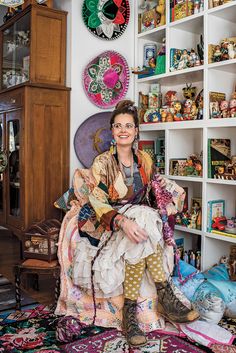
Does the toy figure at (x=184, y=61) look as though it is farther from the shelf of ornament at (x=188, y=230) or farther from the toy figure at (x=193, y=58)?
the shelf of ornament at (x=188, y=230)

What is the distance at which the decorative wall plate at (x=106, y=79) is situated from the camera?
3141mm

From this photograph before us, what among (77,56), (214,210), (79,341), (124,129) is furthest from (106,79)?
(79,341)

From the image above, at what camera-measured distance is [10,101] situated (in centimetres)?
313

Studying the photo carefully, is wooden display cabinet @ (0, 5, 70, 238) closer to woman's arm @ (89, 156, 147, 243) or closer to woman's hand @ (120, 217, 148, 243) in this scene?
woman's arm @ (89, 156, 147, 243)

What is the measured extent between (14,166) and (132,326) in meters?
1.57

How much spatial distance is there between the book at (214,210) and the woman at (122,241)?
22.3 inches

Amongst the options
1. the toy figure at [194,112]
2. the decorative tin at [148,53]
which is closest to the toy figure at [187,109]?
the toy figure at [194,112]

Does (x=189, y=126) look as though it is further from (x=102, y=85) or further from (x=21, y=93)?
(x=21, y=93)

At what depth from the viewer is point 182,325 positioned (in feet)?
7.04

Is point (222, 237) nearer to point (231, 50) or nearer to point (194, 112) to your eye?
point (194, 112)

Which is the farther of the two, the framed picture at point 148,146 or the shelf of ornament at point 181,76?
the framed picture at point 148,146

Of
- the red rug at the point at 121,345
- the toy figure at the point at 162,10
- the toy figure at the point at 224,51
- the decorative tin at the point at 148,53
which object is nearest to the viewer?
the red rug at the point at 121,345

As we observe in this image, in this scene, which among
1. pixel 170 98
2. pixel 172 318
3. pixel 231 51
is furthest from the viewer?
pixel 170 98

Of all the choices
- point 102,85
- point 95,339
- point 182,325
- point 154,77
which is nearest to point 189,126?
point 154,77
